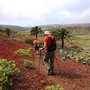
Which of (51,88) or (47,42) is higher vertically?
(47,42)

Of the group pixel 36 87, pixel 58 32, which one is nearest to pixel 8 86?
pixel 36 87

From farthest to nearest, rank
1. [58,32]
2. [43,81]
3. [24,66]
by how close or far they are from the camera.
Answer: [58,32]
[24,66]
[43,81]

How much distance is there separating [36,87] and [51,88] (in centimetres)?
97

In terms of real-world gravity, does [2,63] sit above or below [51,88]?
above

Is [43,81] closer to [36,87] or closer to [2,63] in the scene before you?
[36,87]

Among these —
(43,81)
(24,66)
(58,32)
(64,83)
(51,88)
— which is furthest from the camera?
(58,32)

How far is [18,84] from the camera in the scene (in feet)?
24.6

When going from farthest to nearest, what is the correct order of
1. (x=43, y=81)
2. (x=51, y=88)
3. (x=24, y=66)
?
1. (x=24, y=66)
2. (x=43, y=81)
3. (x=51, y=88)

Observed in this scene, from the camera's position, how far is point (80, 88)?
8250mm

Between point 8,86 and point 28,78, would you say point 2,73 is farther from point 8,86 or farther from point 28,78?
point 28,78

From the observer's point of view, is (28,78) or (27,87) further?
(28,78)

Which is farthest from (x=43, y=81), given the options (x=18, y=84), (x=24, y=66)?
(x=24, y=66)

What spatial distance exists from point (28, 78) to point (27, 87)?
0.94 meters

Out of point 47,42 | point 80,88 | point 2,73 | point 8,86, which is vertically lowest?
point 80,88
